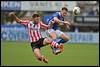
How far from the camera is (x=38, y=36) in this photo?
18422 millimetres

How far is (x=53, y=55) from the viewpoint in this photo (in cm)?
3706

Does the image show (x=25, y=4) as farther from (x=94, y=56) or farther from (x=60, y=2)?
(x=94, y=56)

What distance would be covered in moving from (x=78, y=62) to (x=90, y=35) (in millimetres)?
13488

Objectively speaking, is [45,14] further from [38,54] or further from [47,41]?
[38,54]

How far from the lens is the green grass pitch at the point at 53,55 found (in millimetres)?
31375

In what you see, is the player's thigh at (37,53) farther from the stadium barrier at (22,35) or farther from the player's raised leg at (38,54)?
the stadium barrier at (22,35)

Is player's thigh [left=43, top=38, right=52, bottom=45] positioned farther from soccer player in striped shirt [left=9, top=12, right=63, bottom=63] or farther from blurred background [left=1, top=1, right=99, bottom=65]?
blurred background [left=1, top=1, right=99, bottom=65]

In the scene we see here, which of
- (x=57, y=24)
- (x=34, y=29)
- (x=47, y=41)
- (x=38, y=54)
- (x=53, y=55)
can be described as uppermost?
(x=57, y=24)

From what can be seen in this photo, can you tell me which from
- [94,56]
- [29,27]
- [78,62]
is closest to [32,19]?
[29,27]

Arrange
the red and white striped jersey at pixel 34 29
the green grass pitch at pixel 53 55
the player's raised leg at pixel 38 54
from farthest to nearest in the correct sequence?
the green grass pitch at pixel 53 55
the red and white striped jersey at pixel 34 29
the player's raised leg at pixel 38 54

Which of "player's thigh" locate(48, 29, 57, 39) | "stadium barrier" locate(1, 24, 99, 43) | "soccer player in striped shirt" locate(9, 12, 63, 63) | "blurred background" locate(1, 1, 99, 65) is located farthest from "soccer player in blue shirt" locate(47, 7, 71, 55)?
"stadium barrier" locate(1, 24, 99, 43)

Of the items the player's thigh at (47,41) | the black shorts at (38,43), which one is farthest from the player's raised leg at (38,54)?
the player's thigh at (47,41)

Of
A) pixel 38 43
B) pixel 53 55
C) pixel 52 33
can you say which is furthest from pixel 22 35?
pixel 38 43

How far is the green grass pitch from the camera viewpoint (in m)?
31.4
